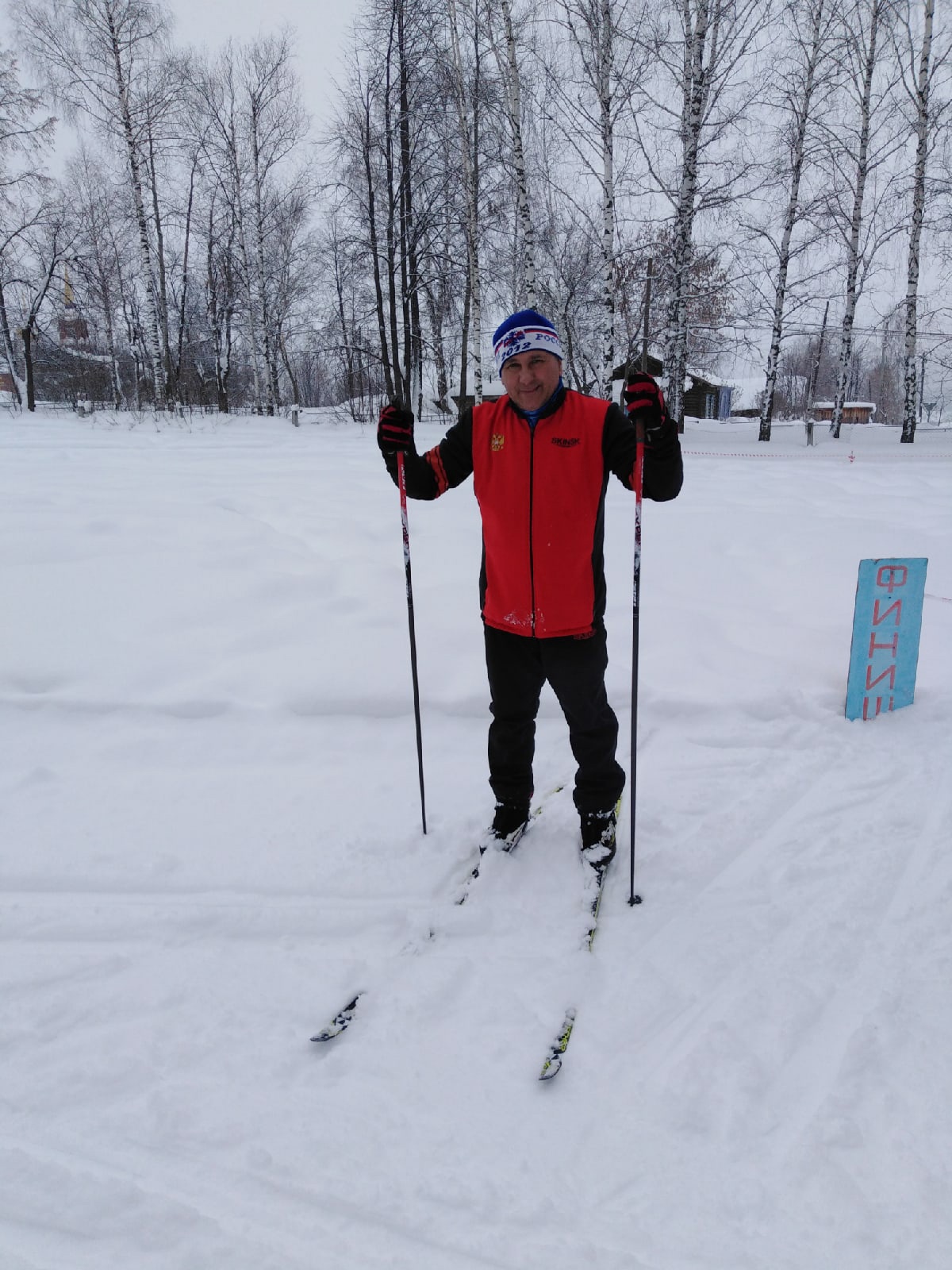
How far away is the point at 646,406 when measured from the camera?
1.97 m

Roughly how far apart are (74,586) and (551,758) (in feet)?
10.3

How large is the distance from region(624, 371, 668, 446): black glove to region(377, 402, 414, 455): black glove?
0.79m

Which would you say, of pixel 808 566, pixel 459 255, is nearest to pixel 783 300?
pixel 459 255

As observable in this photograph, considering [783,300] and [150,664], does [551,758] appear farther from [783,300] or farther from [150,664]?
[783,300]

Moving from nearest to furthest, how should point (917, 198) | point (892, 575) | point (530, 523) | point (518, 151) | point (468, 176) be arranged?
1. point (530, 523)
2. point (892, 575)
3. point (518, 151)
4. point (468, 176)
5. point (917, 198)

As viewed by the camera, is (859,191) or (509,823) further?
(859,191)

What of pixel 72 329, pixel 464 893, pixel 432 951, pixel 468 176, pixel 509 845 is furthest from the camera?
pixel 72 329

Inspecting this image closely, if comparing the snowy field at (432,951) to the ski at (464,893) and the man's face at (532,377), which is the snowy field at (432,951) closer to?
the ski at (464,893)

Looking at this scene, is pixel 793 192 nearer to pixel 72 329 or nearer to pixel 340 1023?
pixel 340 1023

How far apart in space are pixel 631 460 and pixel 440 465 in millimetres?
672

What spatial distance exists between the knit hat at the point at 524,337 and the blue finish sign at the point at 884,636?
210cm

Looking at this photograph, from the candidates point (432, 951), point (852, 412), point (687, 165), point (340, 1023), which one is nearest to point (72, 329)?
point (687, 165)

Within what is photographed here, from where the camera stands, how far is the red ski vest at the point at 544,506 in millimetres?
2129

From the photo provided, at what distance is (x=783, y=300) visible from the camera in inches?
649
